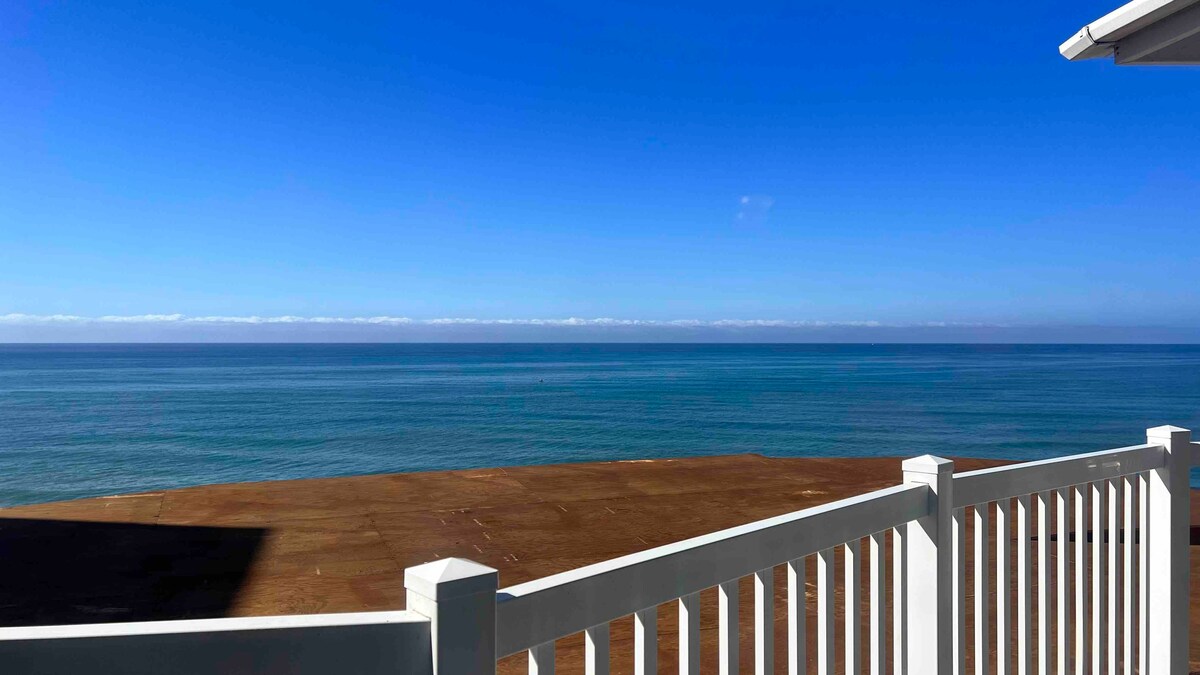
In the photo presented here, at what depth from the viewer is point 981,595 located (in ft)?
7.18

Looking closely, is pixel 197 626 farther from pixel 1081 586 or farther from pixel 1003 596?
pixel 1081 586

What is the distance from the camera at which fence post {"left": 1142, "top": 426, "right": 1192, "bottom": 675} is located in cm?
272

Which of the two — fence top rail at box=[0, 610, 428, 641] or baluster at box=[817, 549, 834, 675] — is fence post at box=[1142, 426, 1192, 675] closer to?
baluster at box=[817, 549, 834, 675]

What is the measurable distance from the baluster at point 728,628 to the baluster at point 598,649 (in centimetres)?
27

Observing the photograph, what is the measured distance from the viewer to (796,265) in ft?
199

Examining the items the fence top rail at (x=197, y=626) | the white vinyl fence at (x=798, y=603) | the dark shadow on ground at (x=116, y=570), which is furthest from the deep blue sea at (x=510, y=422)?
the fence top rail at (x=197, y=626)


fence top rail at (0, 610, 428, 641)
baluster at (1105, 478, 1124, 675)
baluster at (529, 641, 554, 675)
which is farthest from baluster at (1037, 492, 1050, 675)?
fence top rail at (0, 610, 428, 641)

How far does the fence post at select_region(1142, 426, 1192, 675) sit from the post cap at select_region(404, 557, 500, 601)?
2727 mm

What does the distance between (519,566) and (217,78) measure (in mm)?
29028

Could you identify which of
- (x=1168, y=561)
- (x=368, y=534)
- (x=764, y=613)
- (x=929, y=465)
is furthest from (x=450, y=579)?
(x=368, y=534)

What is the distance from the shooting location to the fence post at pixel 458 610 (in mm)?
942

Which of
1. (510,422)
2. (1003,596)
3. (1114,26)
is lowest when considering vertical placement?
(510,422)

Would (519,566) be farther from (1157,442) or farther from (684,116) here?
(684,116)

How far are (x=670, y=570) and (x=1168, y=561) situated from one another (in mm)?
2335
